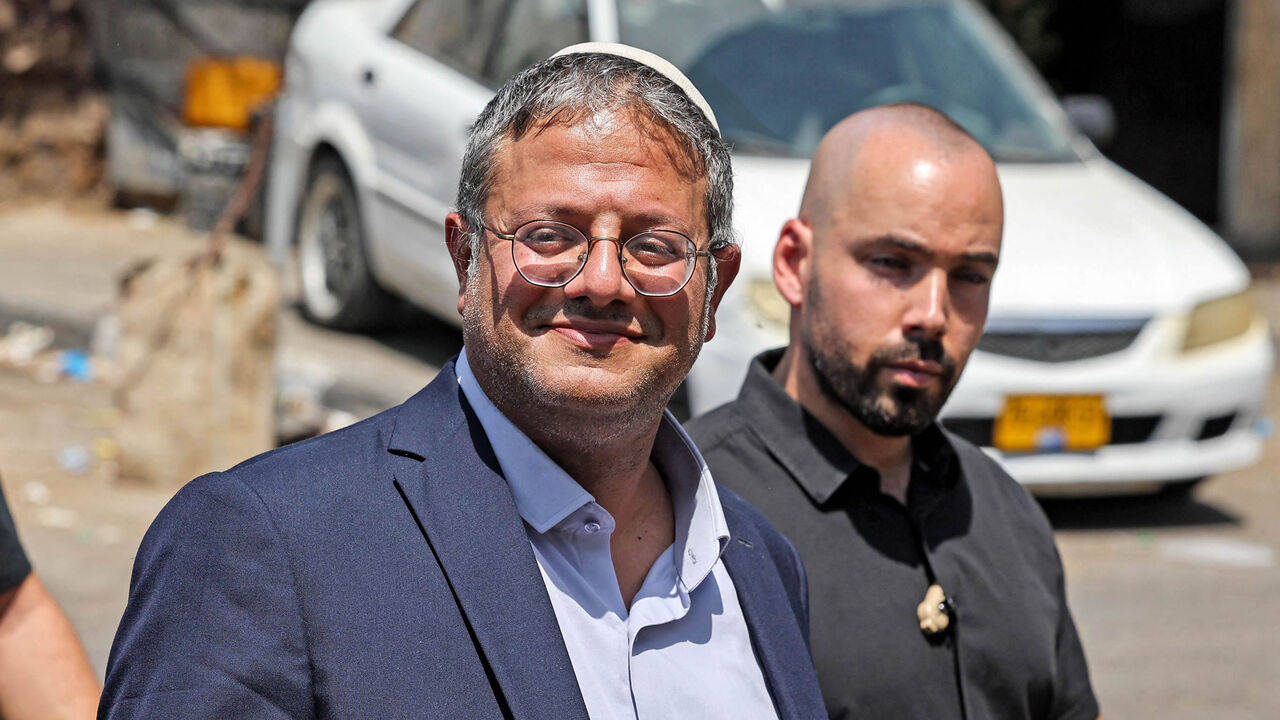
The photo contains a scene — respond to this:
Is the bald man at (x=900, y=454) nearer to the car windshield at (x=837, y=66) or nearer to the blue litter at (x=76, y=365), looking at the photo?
the car windshield at (x=837, y=66)

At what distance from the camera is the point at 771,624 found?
1931 millimetres

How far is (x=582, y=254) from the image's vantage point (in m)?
1.72

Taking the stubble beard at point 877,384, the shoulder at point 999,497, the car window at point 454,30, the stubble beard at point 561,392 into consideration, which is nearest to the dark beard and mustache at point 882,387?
the stubble beard at point 877,384

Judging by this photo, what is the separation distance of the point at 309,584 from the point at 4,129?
9756 mm

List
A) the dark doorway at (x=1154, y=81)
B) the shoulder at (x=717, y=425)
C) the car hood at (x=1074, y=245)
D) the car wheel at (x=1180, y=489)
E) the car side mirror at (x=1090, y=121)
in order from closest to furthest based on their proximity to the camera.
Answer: the shoulder at (x=717, y=425)
the car hood at (x=1074, y=245)
the car wheel at (x=1180, y=489)
the car side mirror at (x=1090, y=121)
the dark doorway at (x=1154, y=81)

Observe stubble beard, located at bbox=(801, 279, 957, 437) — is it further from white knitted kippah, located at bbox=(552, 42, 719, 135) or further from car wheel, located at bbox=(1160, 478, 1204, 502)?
car wheel, located at bbox=(1160, 478, 1204, 502)

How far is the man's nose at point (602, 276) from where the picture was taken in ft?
5.59

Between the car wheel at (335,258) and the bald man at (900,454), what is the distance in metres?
4.47

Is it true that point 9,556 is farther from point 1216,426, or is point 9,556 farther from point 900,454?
point 1216,426

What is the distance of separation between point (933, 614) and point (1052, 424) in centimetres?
334

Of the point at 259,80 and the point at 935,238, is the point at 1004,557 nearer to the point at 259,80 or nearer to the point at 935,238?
the point at 935,238

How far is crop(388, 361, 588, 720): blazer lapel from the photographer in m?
1.56

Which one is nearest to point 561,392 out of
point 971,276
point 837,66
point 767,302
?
point 971,276

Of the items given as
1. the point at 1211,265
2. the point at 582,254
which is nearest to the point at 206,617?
the point at 582,254
